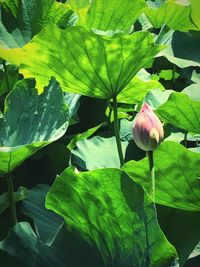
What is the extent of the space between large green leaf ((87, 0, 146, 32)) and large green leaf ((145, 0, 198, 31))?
0.22 meters

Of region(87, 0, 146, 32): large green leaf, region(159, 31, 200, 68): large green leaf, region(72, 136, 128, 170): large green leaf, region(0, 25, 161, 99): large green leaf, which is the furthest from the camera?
region(159, 31, 200, 68): large green leaf

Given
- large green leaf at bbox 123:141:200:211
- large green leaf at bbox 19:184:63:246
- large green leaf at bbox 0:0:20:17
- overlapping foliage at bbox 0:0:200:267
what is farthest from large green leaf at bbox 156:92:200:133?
large green leaf at bbox 0:0:20:17

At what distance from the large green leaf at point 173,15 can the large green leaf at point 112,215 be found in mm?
766

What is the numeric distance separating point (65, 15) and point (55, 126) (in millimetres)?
435

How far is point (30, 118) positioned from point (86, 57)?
5.4 inches

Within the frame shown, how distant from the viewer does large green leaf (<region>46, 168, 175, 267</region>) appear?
0.70m

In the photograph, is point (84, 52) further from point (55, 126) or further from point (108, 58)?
point (55, 126)

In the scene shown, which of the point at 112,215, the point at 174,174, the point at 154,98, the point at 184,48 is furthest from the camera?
the point at 184,48

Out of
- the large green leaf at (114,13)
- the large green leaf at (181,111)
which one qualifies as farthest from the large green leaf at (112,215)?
the large green leaf at (114,13)

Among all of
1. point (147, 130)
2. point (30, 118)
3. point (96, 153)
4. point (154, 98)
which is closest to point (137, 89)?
point (154, 98)

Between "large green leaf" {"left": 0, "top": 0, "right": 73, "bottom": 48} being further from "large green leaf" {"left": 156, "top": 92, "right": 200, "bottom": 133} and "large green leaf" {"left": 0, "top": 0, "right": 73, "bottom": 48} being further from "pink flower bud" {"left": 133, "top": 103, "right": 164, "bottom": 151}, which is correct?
"pink flower bud" {"left": 133, "top": 103, "right": 164, "bottom": 151}

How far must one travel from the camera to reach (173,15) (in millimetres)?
1463

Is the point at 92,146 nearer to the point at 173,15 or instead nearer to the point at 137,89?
the point at 137,89

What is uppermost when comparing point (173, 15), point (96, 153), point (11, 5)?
point (11, 5)
